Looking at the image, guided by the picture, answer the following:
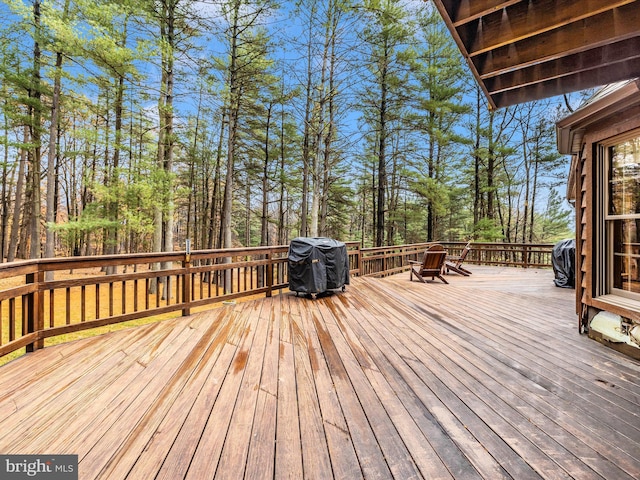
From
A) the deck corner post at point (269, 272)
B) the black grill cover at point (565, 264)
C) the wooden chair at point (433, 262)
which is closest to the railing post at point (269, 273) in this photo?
the deck corner post at point (269, 272)

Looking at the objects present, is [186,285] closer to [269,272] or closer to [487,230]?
[269,272]

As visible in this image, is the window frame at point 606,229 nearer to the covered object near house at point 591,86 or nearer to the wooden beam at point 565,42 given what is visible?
the covered object near house at point 591,86

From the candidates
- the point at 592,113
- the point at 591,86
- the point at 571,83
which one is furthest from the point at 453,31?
the point at 592,113

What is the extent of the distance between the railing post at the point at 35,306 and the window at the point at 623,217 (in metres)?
5.57

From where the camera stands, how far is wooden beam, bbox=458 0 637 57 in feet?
4.96

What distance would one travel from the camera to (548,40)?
5.77ft

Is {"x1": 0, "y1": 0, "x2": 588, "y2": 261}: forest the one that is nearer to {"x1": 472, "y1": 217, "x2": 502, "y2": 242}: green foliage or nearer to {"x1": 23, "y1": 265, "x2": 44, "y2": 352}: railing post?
{"x1": 472, "y1": 217, "x2": 502, "y2": 242}: green foliage

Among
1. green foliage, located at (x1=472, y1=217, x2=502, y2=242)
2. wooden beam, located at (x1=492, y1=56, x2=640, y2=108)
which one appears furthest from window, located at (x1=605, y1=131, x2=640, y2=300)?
green foliage, located at (x1=472, y1=217, x2=502, y2=242)

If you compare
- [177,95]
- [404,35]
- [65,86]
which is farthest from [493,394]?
[65,86]

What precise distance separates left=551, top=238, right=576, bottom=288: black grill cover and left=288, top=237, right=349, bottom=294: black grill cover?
5057 mm

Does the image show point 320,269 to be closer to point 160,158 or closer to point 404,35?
point 160,158

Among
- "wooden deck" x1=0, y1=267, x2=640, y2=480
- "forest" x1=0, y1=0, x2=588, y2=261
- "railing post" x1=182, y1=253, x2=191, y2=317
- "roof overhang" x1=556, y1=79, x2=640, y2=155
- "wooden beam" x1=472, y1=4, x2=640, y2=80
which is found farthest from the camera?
"forest" x1=0, y1=0, x2=588, y2=261

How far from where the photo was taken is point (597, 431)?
1.55 m

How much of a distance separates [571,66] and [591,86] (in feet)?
1.03
